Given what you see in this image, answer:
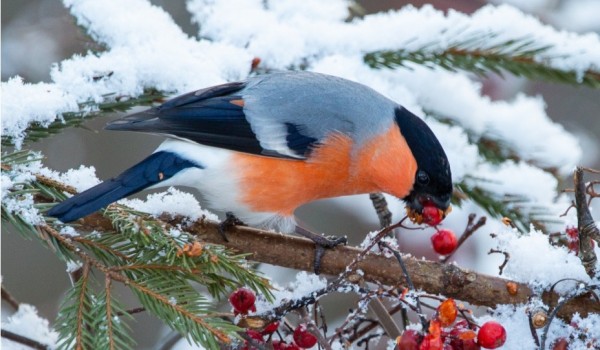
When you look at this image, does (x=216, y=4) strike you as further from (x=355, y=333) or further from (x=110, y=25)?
(x=355, y=333)

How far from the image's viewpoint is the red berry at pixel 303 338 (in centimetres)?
166

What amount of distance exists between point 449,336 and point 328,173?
2.91ft

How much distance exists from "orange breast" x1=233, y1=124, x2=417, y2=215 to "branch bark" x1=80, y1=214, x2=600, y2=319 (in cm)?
29

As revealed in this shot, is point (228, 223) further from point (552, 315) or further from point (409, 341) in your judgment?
point (552, 315)

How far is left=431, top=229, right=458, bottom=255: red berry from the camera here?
2.02 m

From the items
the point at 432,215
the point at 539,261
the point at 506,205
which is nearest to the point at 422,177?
the point at 432,215

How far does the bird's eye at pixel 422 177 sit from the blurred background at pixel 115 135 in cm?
149

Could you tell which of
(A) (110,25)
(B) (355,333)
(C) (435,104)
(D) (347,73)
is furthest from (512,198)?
(A) (110,25)

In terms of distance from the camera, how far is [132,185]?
1.87m

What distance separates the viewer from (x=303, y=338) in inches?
65.5

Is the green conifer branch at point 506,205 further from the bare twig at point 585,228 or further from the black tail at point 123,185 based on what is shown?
the black tail at point 123,185

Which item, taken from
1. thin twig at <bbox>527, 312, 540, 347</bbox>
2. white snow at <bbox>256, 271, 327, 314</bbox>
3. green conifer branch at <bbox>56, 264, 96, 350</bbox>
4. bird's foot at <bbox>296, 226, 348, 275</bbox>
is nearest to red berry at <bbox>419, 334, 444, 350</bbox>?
thin twig at <bbox>527, 312, 540, 347</bbox>

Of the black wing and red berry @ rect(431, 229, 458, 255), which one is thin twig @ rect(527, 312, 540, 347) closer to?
red berry @ rect(431, 229, 458, 255)

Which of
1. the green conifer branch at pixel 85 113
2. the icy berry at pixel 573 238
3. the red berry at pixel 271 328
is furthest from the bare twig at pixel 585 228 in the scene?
the green conifer branch at pixel 85 113
